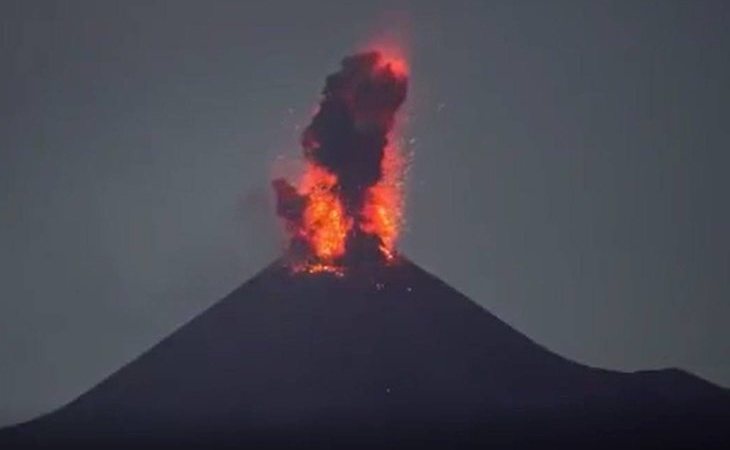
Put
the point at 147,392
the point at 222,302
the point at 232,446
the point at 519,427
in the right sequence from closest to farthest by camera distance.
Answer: the point at 232,446
the point at 519,427
the point at 147,392
the point at 222,302

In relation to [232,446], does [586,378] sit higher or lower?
higher

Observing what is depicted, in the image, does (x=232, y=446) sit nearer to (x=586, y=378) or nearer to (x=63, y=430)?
(x=63, y=430)

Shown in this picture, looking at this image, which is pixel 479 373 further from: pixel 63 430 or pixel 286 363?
pixel 63 430

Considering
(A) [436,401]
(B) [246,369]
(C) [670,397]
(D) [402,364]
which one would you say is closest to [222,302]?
(B) [246,369]

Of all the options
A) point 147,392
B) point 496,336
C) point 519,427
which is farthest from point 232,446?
point 496,336

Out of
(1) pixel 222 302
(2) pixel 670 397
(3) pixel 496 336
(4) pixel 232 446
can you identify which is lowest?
(4) pixel 232 446

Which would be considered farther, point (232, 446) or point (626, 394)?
point (626, 394)

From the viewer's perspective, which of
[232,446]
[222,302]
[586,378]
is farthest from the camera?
[222,302]
